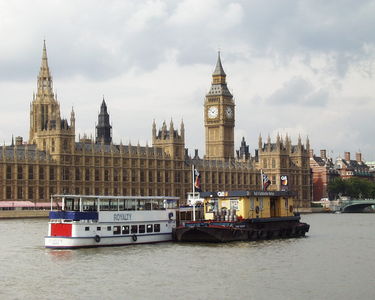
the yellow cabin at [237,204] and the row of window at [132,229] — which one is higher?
the yellow cabin at [237,204]

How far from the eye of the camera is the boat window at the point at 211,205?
69.6 meters

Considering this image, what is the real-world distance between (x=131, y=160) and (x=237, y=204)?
3123 inches

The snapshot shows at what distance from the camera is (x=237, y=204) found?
225 feet

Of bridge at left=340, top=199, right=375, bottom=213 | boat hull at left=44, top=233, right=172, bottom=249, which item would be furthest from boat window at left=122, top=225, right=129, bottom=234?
bridge at left=340, top=199, right=375, bottom=213

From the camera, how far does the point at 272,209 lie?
73.4 metres

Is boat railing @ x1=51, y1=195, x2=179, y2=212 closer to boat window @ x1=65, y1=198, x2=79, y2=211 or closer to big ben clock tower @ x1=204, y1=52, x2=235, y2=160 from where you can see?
boat window @ x1=65, y1=198, x2=79, y2=211

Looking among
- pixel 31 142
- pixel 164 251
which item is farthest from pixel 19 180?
pixel 164 251

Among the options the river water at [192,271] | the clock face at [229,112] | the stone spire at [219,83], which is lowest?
the river water at [192,271]

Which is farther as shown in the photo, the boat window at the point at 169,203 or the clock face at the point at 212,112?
the clock face at the point at 212,112

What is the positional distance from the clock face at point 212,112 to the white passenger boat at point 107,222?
121269 mm

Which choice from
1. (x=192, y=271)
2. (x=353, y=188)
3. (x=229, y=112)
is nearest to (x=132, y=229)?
(x=192, y=271)

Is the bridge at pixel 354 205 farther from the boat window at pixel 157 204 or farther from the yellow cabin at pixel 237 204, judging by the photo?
the boat window at pixel 157 204

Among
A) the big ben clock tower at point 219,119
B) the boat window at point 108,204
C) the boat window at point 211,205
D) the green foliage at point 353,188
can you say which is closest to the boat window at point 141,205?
the boat window at point 108,204

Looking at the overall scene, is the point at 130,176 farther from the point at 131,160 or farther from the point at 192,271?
the point at 192,271
